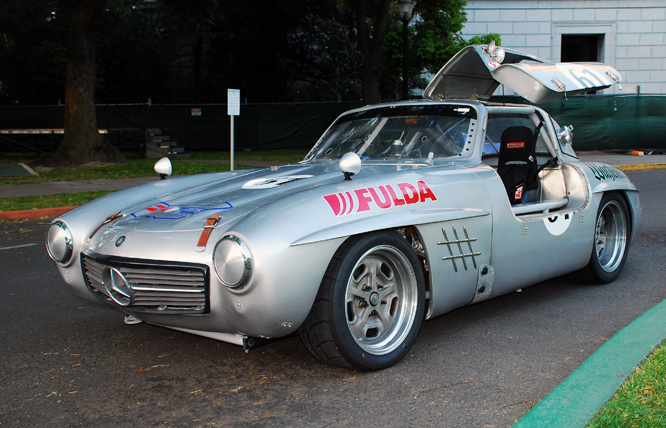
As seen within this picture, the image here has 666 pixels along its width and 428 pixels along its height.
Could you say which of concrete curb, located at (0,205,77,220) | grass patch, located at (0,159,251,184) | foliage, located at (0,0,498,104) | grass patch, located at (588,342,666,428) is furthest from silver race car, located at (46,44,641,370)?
foliage, located at (0,0,498,104)

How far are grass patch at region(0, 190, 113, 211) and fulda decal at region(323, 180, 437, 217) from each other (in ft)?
25.0

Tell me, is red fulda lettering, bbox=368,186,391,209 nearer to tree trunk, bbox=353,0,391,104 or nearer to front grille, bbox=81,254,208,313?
front grille, bbox=81,254,208,313

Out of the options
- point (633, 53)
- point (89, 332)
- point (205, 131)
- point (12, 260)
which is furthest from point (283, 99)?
point (89, 332)

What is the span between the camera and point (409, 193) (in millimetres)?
3396

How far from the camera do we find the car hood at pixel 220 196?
329cm

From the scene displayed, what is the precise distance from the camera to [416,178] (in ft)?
11.6

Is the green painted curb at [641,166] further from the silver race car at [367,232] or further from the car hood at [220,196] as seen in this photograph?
the car hood at [220,196]

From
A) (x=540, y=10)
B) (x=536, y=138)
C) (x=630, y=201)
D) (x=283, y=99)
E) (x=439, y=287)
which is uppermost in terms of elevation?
(x=540, y=10)

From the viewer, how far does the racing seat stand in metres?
4.61

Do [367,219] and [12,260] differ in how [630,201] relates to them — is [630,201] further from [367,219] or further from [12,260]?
[12,260]

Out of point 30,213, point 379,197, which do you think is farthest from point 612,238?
point 30,213

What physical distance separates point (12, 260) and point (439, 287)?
4.66m

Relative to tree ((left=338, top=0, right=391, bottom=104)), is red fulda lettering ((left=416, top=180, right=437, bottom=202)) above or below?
below

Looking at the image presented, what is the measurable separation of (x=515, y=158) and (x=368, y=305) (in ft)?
6.60
